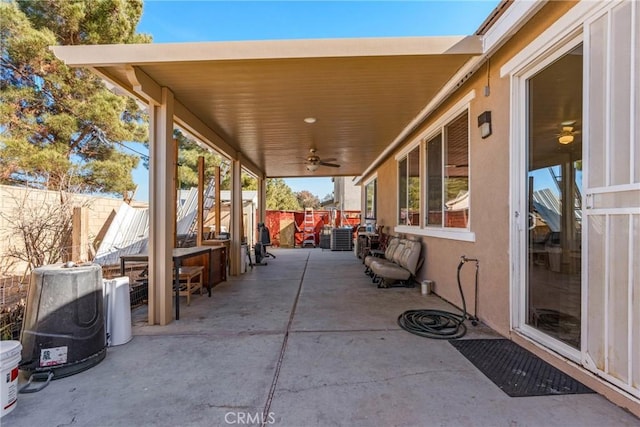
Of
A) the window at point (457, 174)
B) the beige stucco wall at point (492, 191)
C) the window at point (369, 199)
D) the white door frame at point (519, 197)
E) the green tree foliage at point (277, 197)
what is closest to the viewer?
the white door frame at point (519, 197)

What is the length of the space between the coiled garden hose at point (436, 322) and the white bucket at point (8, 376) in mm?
3206

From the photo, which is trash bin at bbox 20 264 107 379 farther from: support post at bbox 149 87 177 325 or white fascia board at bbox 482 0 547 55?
white fascia board at bbox 482 0 547 55

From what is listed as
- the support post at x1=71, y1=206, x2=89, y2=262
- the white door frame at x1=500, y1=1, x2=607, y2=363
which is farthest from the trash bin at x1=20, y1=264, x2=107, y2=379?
the white door frame at x1=500, y1=1, x2=607, y2=363

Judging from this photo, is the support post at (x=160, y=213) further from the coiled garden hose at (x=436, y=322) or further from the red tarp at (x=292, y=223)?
the red tarp at (x=292, y=223)

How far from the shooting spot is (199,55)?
10.1 feet

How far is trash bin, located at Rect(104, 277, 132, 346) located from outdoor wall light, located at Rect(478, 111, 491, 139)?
13.7ft

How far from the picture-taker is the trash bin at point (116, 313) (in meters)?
3.04

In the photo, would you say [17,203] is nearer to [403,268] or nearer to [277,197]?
[403,268]

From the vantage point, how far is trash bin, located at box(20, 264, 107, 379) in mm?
2381

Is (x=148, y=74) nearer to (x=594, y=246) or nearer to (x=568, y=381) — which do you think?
(x=594, y=246)

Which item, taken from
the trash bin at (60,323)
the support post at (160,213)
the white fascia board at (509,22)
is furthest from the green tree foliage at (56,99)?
the white fascia board at (509,22)

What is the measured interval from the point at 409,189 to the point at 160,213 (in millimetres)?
4709

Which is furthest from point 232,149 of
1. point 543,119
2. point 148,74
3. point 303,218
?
point 303,218

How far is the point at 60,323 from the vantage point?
244 cm
